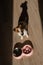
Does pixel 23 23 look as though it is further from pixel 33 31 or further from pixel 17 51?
pixel 17 51

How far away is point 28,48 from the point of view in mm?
1210

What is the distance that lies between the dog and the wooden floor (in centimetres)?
2

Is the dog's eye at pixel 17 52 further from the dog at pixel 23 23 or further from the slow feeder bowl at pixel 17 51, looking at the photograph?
the dog at pixel 23 23

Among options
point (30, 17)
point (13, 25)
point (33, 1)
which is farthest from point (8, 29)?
point (33, 1)

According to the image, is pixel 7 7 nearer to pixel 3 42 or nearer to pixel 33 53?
pixel 3 42

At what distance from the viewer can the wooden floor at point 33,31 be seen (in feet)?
3.89

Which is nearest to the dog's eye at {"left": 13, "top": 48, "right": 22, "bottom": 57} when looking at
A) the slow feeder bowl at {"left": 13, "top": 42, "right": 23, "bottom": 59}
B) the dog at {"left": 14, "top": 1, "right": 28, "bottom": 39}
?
the slow feeder bowl at {"left": 13, "top": 42, "right": 23, "bottom": 59}

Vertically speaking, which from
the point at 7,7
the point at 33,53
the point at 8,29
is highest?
the point at 7,7

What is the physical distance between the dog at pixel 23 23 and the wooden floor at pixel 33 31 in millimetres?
22

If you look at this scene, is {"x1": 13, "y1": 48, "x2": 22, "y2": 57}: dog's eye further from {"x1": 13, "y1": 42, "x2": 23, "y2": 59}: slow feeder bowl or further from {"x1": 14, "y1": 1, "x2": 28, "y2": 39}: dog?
{"x1": 14, "y1": 1, "x2": 28, "y2": 39}: dog

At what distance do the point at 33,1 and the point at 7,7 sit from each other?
19 cm

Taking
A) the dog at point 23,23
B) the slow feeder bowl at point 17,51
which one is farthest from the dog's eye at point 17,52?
the dog at point 23,23

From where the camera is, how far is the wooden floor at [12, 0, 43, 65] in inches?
46.7

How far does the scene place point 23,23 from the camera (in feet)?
4.26
